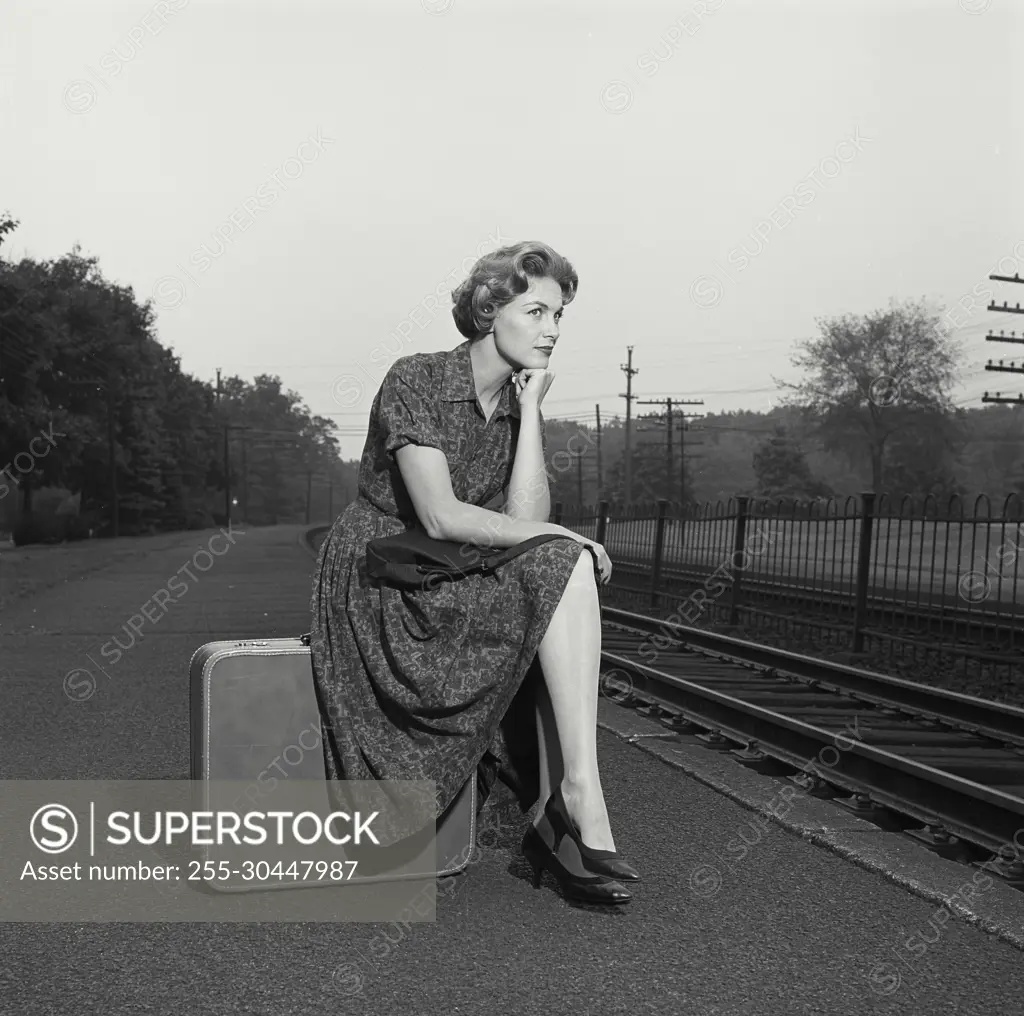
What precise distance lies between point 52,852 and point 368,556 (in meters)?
1.31

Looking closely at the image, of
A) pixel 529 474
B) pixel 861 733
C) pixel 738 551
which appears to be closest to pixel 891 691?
pixel 861 733

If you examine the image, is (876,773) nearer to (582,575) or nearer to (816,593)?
(582,575)

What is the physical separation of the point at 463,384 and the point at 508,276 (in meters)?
0.33

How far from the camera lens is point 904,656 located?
1138 centimetres

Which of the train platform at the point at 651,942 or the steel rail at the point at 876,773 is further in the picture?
the steel rail at the point at 876,773

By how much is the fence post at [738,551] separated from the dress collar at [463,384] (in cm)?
949

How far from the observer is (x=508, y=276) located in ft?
11.7

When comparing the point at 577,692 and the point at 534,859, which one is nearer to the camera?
the point at 577,692

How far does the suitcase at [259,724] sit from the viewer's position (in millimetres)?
3402

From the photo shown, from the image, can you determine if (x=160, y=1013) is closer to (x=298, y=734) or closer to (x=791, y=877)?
(x=298, y=734)

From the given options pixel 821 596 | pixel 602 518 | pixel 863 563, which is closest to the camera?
pixel 863 563

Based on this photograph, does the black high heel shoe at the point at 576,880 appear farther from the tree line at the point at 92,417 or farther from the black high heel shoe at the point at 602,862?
the tree line at the point at 92,417

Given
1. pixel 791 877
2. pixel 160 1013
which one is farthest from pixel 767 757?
pixel 160 1013

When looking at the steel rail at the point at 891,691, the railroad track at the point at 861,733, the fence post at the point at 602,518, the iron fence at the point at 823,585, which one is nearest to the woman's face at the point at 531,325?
the railroad track at the point at 861,733
